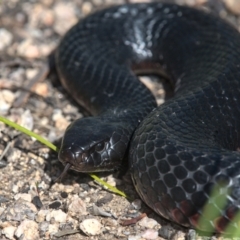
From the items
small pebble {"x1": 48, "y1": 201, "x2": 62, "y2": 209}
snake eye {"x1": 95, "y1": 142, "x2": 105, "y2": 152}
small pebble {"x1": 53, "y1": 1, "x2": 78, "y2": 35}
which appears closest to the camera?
small pebble {"x1": 48, "y1": 201, "x2": 62, "y2": 209}

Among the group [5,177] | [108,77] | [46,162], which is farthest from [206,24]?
[5,177]

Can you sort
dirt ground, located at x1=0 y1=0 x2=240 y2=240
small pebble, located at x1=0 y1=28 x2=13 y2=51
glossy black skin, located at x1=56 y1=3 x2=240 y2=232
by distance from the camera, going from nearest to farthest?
glossy black skin, located at x1=56 y1=3 x2=240 y2=232 < dirt ground, located at x1=0 y1=0 x2=240 y2=240 < small pebble, located at x1=0 y1=28 x2=13 y2=51

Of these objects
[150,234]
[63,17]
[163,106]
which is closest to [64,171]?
[150,234]

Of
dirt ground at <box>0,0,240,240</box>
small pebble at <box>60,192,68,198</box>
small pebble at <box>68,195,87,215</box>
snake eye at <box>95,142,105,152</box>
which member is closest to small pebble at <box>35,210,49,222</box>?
dirt ground at <box>0,0,240,240</box>

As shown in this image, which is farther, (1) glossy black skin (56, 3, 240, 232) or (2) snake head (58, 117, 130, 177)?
(2) snake head (58, 117, 130, 177)

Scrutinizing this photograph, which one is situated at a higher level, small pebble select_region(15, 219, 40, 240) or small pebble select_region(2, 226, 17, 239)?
small pebble select_region(15, 219, 40, 240)

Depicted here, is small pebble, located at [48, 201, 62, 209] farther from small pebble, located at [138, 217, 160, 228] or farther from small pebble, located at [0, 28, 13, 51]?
small pebble, located at [0, 28, 13, 51]

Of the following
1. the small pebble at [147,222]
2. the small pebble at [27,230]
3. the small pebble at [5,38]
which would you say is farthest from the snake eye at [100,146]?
the small pebble at [5,38]
